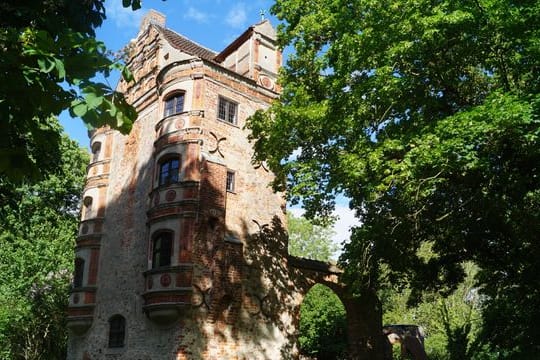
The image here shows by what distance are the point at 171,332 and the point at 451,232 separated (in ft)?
33.0

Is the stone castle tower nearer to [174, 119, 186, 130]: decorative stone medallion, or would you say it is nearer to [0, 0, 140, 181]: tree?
[174, 119, 186, 130]: decorative stone medallion

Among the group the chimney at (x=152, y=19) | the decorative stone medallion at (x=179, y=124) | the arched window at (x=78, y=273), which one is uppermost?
the chimney at (x=152, y=19)

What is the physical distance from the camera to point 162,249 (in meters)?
19.5

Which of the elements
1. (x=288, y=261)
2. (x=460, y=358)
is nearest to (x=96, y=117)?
(x=460, y=358)

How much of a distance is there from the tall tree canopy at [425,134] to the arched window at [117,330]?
29.5 feet

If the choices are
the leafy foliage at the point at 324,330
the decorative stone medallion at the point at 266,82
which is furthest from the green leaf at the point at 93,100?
the leafy foliage at the point at 324,330

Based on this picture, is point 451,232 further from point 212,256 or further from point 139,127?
point 139,127

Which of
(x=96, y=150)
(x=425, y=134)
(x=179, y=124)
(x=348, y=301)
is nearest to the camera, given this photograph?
(x=425, y=134)

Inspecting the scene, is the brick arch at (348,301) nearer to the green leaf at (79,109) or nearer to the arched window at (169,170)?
the arched window at (169,170)

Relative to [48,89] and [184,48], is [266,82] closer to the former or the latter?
[184,48]

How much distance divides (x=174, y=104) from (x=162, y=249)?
20.1 feet

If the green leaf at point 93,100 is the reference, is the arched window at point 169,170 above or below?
above

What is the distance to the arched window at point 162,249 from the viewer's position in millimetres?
19122

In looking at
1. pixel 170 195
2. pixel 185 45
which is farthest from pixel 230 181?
pixel 185 45
